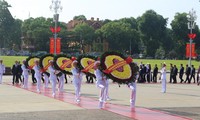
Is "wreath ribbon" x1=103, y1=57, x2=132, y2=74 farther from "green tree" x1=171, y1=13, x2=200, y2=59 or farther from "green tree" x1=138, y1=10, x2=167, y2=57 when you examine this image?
"green tree" x1=171, y1=13, x2=200, y2=59

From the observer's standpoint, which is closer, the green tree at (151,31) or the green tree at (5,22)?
the green tree at (151,31)

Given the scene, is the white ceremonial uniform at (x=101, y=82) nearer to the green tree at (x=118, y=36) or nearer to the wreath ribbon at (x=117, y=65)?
the wreath ribbon at (x=117, y=65)

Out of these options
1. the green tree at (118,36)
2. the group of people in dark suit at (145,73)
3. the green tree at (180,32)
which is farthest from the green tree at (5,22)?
the group of people in dark suit at (145,73)

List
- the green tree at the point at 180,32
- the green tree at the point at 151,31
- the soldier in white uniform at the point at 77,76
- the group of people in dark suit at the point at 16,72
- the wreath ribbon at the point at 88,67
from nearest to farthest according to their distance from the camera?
1. the soldier in white uniform at the point at 77,76
2. the wreath ribbon at the point at 88,67
3. the group of people in dark suit at the point at 16,72
4. the green tree at the point at 151,31
5. the green tree at the point at 180,32

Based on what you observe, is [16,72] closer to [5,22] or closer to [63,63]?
[63,63]

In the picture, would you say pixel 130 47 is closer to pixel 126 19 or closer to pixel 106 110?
pixel 126 19

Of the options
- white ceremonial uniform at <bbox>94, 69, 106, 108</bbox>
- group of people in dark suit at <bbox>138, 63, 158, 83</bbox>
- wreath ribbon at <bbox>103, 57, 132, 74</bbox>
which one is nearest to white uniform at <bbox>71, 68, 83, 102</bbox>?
white ceremonial uniform at <bbox>94, 69, 106, 108</bbox>

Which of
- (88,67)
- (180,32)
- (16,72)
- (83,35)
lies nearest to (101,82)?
(88,67)

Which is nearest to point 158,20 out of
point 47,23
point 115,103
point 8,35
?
point 47,23

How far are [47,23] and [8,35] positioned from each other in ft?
40.1

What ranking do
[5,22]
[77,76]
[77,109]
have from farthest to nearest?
[5,22]
[77,76]
[77,109]

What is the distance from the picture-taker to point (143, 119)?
13148mm

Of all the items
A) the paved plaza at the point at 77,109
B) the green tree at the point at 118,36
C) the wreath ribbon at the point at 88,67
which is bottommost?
the paved plaza at the point at 77,109

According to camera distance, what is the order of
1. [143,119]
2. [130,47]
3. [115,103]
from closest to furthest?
[143,119] → [115,103] → [130,47]
